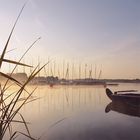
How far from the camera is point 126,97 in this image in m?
32.9

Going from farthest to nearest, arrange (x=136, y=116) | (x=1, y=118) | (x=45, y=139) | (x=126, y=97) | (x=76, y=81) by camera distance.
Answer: (x=76, y=81)
(x=126, y=97)
(x=136, y=116)
(x=45, y=139)
(x=1, y=118)

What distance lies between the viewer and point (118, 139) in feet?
57.8

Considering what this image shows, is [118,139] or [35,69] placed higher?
[35,69]

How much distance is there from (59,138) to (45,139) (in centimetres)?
104

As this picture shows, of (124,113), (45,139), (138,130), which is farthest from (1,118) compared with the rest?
(124,113)

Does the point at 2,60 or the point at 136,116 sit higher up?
the point at 2,60

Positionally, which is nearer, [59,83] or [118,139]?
[118,139]

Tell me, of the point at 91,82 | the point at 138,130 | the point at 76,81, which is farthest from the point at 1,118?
the point at 76,81

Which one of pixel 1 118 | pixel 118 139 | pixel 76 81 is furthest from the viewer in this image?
pixel 76 81

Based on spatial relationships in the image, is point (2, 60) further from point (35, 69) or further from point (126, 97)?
point (126, 97)

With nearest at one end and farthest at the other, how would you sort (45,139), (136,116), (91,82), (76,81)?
(45,139), (136,116), (91,82), (76,81)

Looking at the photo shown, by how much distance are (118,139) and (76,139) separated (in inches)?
97.6

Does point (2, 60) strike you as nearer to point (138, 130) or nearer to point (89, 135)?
point (89, 135)

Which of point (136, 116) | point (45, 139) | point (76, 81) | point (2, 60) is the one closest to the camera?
point (2, 60)
